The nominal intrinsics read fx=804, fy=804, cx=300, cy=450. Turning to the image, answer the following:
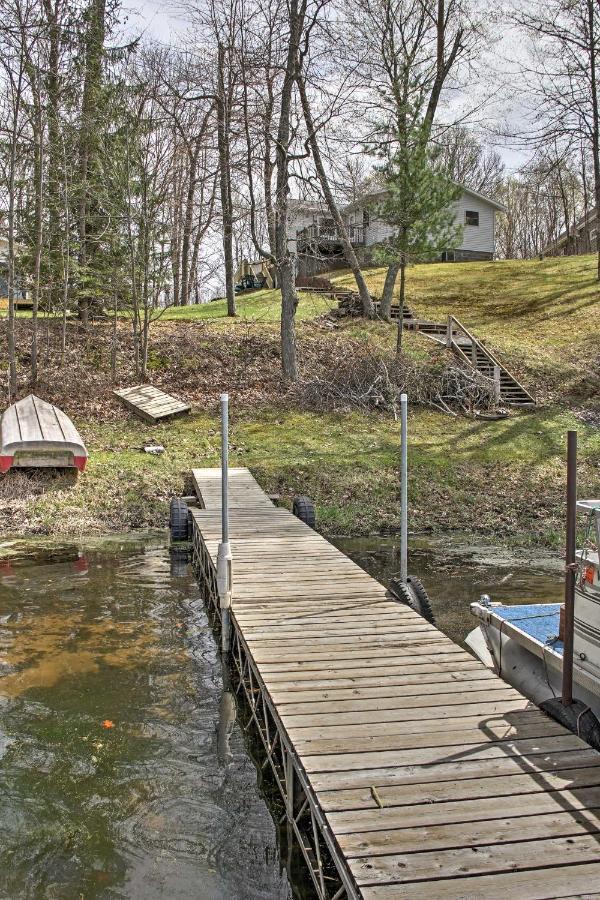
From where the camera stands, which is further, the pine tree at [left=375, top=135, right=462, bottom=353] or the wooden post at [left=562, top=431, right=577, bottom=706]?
the pine tree at [left=375, top=135, right=462, bottom=353]

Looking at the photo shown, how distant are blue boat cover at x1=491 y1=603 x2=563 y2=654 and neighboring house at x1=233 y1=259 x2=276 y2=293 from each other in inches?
1145

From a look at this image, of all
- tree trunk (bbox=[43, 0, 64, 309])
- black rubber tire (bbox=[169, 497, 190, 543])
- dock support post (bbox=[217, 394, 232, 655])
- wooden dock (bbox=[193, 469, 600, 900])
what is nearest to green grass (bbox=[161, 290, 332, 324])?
tree trunk (bbox=[43, 0, 64, 309])

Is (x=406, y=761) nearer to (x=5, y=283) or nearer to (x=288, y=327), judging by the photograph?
(x=288, y=327)

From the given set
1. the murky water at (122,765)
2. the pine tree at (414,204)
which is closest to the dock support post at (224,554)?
the murky water at (122,765)

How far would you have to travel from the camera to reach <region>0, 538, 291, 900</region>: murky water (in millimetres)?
5082

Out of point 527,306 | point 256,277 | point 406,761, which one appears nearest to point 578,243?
point 527,306

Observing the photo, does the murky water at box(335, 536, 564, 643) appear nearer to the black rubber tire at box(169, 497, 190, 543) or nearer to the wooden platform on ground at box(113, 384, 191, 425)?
the black rubber tire at box(169, 497, 190, 543)

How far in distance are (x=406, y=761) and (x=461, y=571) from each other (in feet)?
26.0

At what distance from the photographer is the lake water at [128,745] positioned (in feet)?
16.8

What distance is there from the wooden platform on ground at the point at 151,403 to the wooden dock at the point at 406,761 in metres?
11.2

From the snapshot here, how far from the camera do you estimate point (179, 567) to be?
1299cm

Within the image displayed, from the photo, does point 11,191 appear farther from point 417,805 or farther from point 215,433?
point 417,805

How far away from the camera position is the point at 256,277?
126 ft

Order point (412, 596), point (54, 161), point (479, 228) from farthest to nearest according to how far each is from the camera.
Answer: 1. point (479, 228)
2. point (54, 161)
3. point (412, 596)
